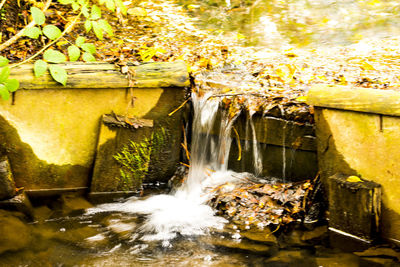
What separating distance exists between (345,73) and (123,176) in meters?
2.66

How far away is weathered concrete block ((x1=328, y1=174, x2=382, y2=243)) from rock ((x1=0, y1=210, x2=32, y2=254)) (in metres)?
2.59

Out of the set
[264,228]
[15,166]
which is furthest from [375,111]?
[15,166]

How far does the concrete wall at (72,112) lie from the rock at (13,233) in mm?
554

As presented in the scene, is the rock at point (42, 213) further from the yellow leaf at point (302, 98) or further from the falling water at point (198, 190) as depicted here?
the yellow leaf at point (302, 98)

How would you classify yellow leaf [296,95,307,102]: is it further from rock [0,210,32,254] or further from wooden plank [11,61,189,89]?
rock [0,210,32,254]

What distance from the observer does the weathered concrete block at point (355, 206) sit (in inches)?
132

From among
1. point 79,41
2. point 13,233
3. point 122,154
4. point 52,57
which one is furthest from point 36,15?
point 13,233

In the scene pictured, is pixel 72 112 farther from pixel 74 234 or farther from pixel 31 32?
pixel 74 234

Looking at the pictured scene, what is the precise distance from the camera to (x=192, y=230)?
149 inches

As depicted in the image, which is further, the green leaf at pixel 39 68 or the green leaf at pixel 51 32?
the green leaf at pixel 51 32

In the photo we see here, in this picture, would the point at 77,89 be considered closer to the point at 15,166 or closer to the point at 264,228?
the point at 15,166

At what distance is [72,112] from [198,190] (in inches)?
59.6

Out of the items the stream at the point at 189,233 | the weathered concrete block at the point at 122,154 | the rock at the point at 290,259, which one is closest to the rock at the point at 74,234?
the stream at the point at 189,233

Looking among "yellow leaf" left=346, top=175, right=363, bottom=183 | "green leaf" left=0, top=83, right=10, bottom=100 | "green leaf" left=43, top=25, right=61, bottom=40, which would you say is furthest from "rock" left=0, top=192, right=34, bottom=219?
"yellow leaf" left=346, top=175, right=363, bottom=183
